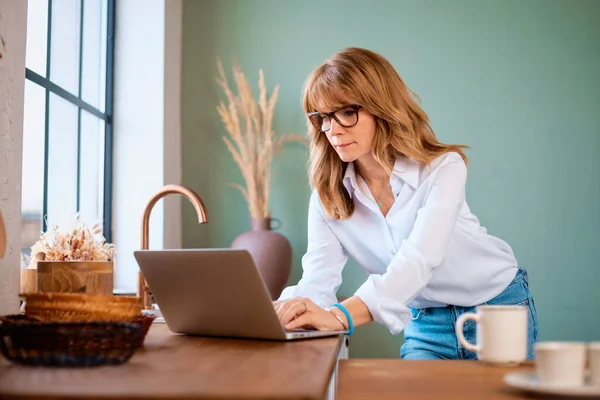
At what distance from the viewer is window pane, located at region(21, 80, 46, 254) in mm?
2545

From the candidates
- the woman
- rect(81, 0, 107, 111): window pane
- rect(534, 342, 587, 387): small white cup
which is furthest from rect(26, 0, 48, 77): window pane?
rect(534, 342, 587, 387): small white cup

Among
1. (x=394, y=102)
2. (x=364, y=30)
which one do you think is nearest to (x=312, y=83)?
(x=394, y=102)

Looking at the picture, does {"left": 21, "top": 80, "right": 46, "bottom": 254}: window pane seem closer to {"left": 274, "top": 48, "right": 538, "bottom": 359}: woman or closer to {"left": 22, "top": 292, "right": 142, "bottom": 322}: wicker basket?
{"left": 274, "top": 48, "right": 538, "bottom": 359}: woman

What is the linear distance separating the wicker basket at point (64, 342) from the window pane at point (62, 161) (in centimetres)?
182

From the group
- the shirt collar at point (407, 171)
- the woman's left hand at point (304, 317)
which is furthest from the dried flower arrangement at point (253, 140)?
the woman's left hand at point (304, 317)

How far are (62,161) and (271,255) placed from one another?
1033 mm

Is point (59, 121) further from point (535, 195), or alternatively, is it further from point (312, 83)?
point (535, 195)

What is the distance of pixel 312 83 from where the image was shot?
1.89m

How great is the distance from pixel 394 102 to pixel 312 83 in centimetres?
23

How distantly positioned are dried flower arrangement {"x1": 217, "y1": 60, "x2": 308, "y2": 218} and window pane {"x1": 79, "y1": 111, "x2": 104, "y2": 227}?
0.61 meters

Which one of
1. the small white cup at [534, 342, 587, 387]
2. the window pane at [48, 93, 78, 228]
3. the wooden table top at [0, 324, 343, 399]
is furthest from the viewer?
the window pane at [48, 93, 78, 228]

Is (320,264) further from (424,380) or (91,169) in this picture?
(91,169)

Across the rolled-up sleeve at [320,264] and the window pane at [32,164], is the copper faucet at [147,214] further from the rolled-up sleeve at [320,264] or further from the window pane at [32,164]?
the window pane at [32,164]

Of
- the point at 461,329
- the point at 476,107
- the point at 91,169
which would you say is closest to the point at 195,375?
the point at 461,329
